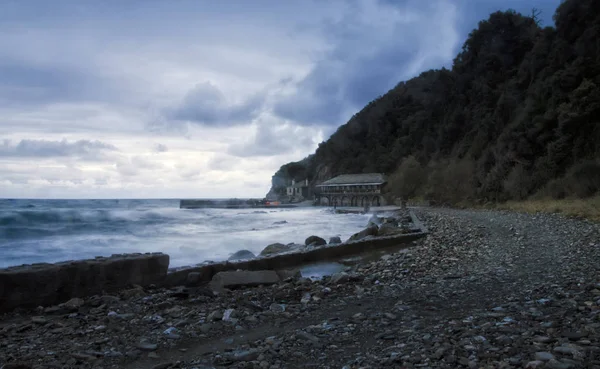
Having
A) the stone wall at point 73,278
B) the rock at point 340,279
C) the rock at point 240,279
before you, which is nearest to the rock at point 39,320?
the stone wall at point 73,278

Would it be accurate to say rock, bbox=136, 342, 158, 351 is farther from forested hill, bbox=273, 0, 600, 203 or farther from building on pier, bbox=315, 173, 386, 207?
building on pier, bbox=315, 173, 386, 207

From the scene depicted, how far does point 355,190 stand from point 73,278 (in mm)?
61305

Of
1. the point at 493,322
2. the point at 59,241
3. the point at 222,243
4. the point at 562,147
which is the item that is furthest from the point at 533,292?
the point at 562,147

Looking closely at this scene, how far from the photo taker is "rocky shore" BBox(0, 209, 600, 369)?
2.99 m

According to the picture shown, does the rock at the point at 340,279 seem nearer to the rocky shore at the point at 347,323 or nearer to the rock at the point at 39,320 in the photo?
the rocky shore at the point at 347,323

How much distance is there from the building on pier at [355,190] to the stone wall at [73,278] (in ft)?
182

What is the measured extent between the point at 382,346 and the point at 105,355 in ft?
8.22

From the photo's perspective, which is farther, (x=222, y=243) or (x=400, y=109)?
(x=400, y=109)

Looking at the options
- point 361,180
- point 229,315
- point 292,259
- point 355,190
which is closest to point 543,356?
point 229,315

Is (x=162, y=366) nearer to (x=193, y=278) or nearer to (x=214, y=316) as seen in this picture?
(x=214, y=316)

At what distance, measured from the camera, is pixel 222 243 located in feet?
58.5

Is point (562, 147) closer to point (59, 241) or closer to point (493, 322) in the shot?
point (493, 322)

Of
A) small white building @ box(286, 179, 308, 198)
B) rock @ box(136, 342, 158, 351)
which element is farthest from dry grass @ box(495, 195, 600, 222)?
small white building @ box(286, 179, 308, 198)

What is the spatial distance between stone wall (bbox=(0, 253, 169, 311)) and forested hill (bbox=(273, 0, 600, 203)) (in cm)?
2224
